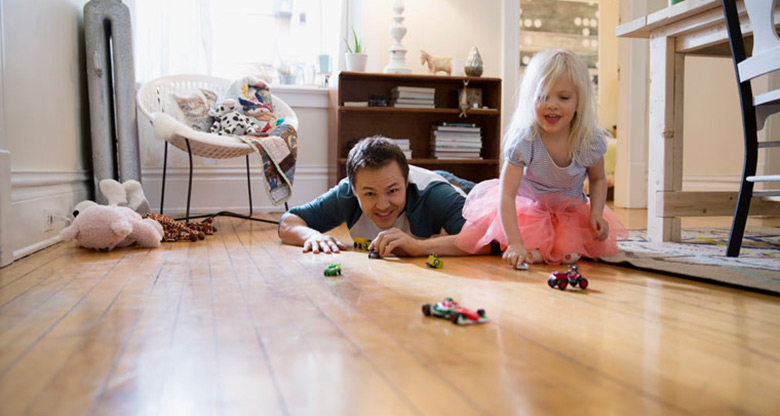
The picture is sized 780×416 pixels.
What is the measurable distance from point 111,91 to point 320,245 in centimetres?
182

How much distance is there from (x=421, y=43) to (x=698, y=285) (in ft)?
9.92

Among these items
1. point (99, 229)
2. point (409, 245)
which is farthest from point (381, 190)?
point (99, 229)

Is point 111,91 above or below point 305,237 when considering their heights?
above

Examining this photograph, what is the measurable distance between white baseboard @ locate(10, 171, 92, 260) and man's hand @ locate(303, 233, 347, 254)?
94 centimetres

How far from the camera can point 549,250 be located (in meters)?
1.93

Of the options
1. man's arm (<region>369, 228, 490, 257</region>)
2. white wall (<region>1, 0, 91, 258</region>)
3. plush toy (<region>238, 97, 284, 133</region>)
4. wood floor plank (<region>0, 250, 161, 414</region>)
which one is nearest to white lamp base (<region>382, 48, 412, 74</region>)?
plush toy (<region>238, 97, 284, 133</region>)

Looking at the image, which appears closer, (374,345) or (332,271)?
(374,345)

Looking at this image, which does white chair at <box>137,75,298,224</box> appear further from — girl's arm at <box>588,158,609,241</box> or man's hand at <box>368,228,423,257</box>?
girl's arm at <box>588,158,609,241</box>

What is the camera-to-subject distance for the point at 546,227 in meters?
1.96

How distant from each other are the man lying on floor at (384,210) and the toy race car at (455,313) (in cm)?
78

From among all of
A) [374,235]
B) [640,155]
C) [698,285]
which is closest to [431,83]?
[640,155]

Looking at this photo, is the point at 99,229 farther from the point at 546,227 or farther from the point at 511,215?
the point at 546,227

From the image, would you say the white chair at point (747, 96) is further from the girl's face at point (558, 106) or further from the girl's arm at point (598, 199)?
the girl's face at point (558, 106)

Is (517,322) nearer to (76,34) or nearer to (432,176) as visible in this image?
(432,176)
